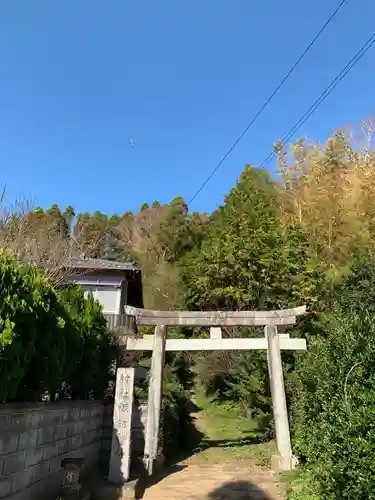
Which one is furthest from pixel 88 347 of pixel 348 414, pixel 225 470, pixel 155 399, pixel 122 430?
pixel 348 414

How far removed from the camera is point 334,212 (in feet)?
57.1

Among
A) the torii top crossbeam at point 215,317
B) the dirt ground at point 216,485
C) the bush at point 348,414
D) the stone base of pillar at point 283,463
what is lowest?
A: the dirt ground at point 216,485

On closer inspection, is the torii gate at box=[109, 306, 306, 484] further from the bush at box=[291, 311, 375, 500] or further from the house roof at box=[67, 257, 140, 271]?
the house roof at box=[67, 257, 140, 271]

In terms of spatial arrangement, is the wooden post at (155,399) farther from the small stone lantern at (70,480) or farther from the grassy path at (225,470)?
the small stone lantern at (70,480)

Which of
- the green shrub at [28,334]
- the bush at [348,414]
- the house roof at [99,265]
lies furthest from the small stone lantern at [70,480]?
the house roof at [99,265]

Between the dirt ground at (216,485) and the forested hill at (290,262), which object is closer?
the dirt ground at (216,485)

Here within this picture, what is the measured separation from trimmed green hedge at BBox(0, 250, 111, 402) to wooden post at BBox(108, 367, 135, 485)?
666 millimetres

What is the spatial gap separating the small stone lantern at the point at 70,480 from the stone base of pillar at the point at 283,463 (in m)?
4.96

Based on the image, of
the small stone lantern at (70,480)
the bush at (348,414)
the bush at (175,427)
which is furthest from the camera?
the bush at (175,427)

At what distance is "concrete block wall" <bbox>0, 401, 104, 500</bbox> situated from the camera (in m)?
4.89

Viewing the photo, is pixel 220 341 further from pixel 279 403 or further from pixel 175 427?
pixel 175 427

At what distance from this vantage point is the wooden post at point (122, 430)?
793 cm

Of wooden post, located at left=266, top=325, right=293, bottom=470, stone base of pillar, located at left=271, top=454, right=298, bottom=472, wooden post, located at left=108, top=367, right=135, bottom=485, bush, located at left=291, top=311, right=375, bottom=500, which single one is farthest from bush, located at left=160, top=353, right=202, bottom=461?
bush, located at left=291, top=311, right=375, bottom=500

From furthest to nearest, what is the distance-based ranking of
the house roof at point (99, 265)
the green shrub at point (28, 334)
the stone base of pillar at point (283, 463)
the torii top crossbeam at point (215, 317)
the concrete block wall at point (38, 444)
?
the house roof at point (99, 265) < the torii top crossbeam at point (215, 317) < the stone base of pillar at point (283, 463) < the concrete block wall at point (38, 444) < the green shrub at point (28, 334)
